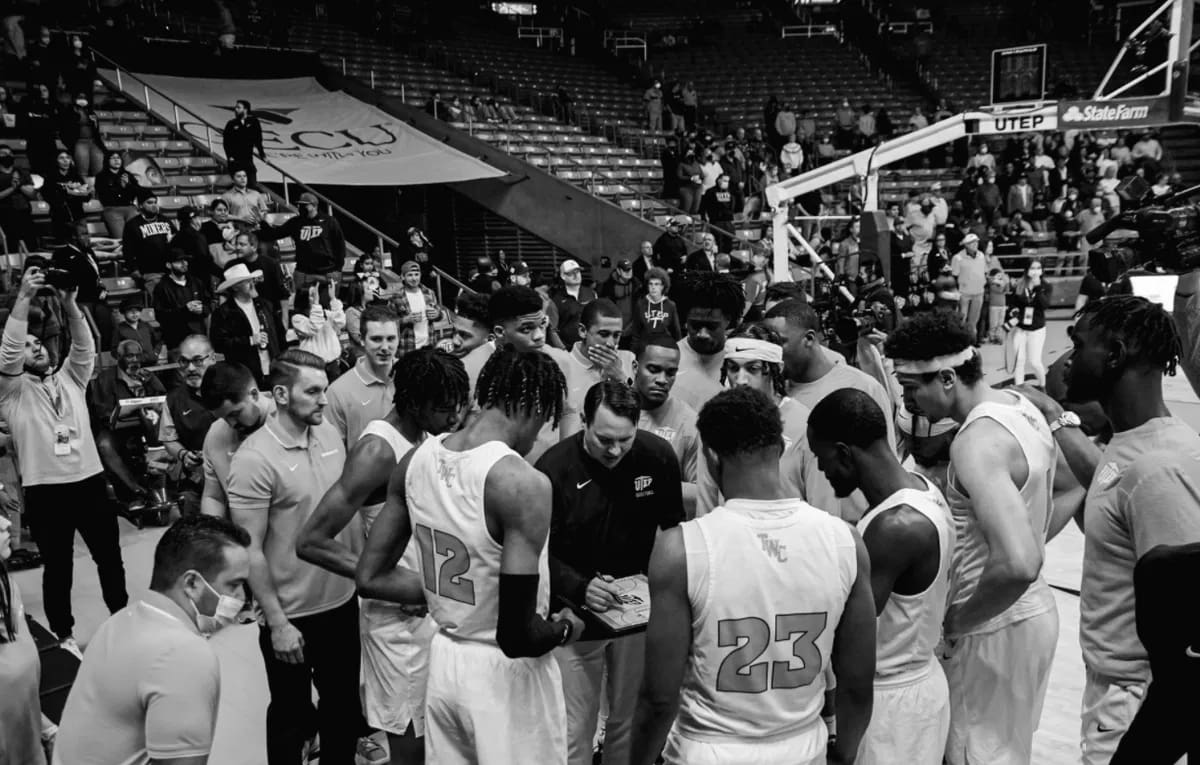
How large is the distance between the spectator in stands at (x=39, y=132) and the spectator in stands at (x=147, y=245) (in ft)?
5.94

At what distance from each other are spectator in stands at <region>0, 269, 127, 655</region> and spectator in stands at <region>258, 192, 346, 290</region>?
546cm

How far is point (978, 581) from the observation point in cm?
295

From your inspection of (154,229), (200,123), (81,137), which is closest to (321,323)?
(154,229)

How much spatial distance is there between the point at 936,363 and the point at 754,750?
1.32 metres

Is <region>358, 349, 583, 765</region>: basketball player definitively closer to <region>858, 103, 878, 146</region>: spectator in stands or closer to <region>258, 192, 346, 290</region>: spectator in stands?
<region>258, 192, 346, 290</region>: spectator in stands

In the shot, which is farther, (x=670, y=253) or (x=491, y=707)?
(x=670, y=253)

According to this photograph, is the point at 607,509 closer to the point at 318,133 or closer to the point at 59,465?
the point at 59,465

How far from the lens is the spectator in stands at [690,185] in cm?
1778

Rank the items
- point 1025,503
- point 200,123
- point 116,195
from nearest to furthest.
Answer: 1. point 1025,503
2. point 116,195
3. point 200,123

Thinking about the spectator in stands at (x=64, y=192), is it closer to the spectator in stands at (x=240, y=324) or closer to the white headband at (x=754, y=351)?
the spectator in stands at (x=240, y=324)

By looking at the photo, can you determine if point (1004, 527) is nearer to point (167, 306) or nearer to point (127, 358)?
point (127, 358)

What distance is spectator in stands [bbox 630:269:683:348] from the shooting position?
340 inches

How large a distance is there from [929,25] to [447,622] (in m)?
26.7

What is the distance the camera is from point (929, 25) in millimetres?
25859
